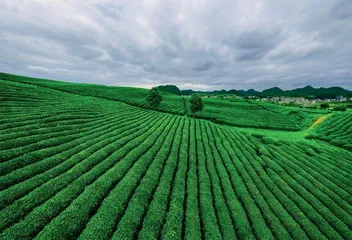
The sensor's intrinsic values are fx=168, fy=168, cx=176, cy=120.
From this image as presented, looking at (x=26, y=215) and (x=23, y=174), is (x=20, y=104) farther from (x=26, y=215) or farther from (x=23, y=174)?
(x=26, y=215)

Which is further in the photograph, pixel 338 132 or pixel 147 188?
pixel 338 132

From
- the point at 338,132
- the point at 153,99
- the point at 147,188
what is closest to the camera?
the point at 147,188

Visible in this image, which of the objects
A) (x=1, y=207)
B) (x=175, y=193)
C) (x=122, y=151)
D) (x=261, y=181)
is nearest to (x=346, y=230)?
(x=261, y=181)

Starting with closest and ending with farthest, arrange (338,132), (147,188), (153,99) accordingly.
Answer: (147,188) → (338,132) → (153,99)

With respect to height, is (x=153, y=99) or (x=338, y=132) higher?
(x=153, y=99)

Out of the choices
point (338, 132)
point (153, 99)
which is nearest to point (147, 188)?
point (153, 99)

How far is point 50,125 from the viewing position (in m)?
22.9

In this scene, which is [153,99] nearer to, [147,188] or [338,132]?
[147,188]

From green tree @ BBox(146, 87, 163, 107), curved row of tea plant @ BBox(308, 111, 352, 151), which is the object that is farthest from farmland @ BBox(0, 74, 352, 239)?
green tree @ BBox(146, 87, 163, 107)

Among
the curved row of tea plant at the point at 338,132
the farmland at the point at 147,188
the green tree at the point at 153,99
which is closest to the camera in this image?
the farmland at the point at 147,188

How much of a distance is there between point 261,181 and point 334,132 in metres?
49.3

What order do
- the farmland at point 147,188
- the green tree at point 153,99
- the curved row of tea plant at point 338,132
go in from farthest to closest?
the green tree at point 153,99 → the curved row of tea plant at point 338,132 → the farmland at point 147,188

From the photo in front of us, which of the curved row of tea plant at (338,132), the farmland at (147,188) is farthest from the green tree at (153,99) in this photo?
the curved row of tea plant at (338,132)

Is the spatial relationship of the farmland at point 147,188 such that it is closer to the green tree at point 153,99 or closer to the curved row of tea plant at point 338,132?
the curved row of tea plant at point 338,132
